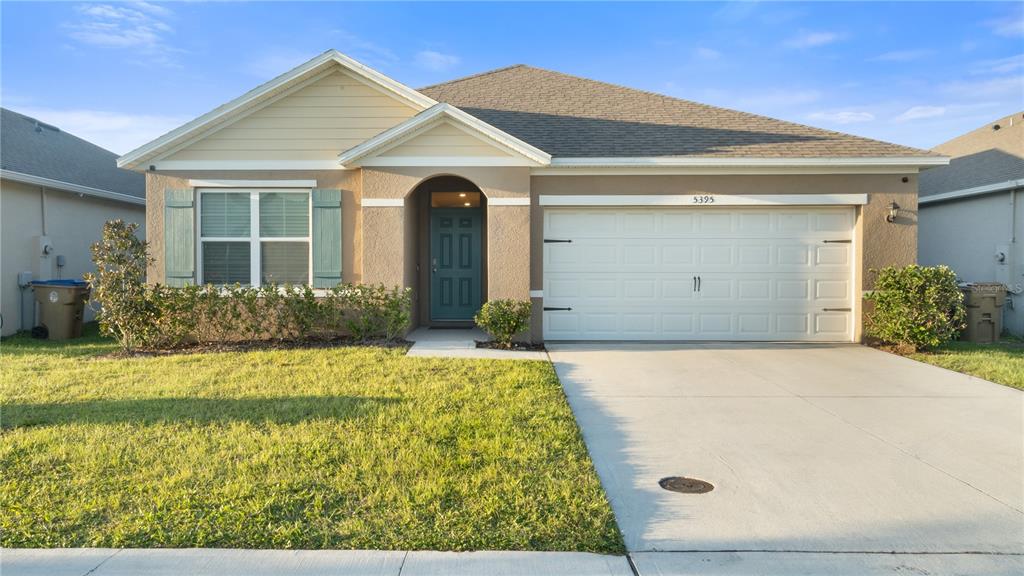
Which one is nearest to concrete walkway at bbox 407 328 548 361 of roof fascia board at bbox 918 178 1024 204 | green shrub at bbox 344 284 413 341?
green shrub at bbox 344 284 413 341

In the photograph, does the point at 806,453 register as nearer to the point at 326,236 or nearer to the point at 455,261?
the point at 326,236

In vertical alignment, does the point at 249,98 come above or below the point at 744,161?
above

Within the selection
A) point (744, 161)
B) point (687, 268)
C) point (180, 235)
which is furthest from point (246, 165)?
point (744, 161)

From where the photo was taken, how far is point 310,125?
32.7 ft

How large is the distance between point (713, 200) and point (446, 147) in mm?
4438

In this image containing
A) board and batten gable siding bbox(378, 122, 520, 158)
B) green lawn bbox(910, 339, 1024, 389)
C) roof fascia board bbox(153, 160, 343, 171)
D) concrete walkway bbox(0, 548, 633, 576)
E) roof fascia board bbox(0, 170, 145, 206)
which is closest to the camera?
concrete walkway bbox(0, 548, 633, 576)

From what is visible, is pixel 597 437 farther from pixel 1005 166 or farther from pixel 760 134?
pixel 1005 166

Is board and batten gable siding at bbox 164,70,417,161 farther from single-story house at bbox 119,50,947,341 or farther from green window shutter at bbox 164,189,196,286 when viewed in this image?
green window shutter at bbox 164,189,196,286

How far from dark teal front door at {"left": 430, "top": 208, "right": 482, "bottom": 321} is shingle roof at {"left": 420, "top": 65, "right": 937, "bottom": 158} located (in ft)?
6.54

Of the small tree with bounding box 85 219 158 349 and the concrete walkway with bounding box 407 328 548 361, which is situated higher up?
the small tree with bounding box 85 219 158 349

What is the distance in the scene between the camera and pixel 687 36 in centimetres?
1294

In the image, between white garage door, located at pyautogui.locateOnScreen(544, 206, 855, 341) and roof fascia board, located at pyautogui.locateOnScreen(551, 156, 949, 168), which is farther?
white garage door, located at pyautogui.locateOnScreen(544, 206, 855, 341)

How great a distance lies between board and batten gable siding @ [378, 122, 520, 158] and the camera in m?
9.45

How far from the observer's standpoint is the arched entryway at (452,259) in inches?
452
